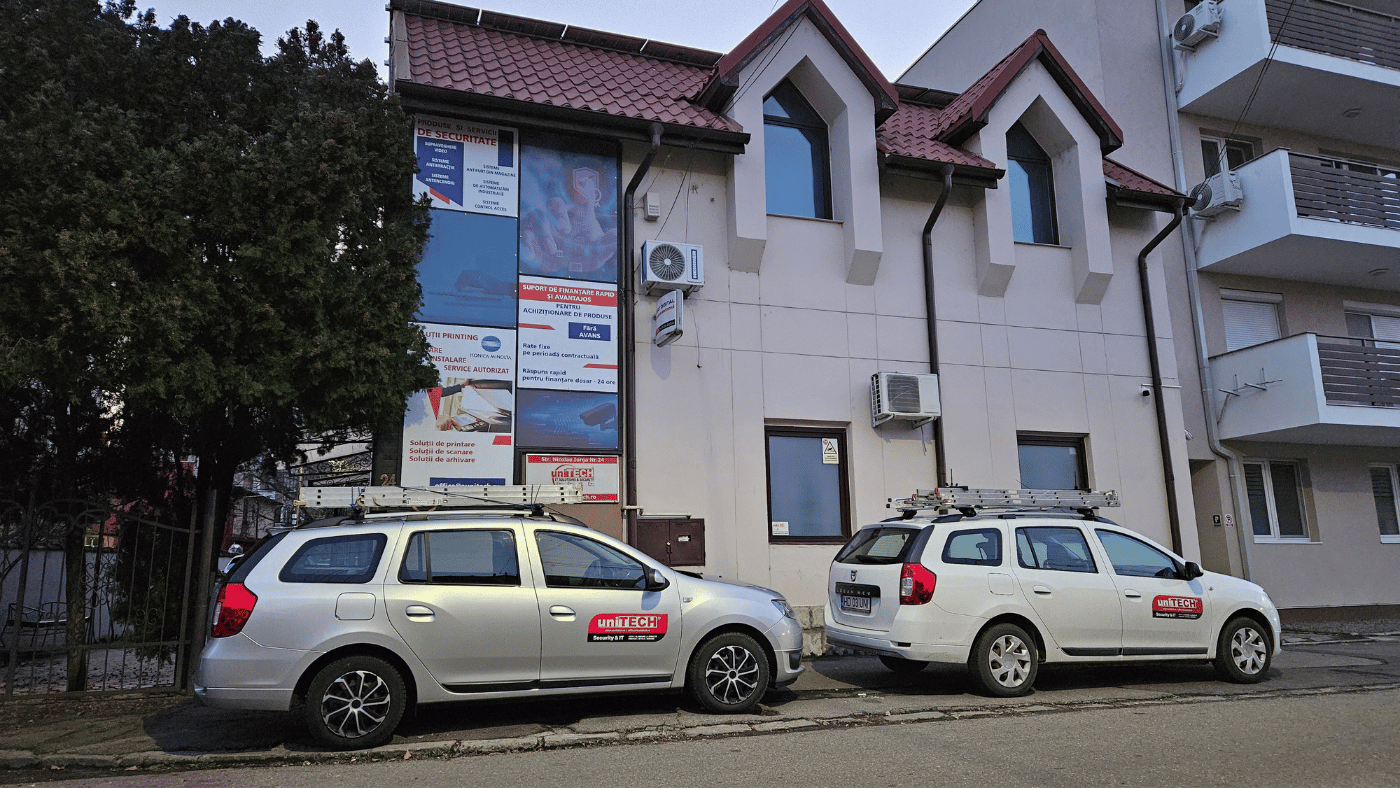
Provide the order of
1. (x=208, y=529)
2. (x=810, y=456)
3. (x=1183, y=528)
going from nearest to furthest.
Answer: (x=208, y=529) → (x=810, y=456) → (x=1183, y=528)

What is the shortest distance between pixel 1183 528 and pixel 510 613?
1104 centimetres

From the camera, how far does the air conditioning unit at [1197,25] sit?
16.2 m

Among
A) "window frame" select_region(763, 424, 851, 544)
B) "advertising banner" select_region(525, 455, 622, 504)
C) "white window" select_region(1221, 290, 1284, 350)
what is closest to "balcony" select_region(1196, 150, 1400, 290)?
"white window" select_region(1221, 290, 1284, 350)

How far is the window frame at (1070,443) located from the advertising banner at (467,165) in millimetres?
7898

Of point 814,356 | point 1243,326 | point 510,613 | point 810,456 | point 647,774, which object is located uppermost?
point 1243,326

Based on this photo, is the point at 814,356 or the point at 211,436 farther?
the point at 814,356

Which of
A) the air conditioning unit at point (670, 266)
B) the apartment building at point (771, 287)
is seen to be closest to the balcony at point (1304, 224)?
the apartment building at point (771, 287)

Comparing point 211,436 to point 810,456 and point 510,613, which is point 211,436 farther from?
point 810,456

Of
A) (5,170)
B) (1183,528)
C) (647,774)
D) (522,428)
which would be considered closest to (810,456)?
(522,428)

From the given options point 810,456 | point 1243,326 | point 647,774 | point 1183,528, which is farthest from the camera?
point 1243,326

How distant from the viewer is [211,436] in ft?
31.0

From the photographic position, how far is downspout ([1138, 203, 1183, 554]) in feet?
45.5

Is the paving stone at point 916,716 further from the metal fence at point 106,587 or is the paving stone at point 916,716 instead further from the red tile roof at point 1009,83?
the red tile roof at point 1009,83

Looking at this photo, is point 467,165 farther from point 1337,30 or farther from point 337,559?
point 1337,30
